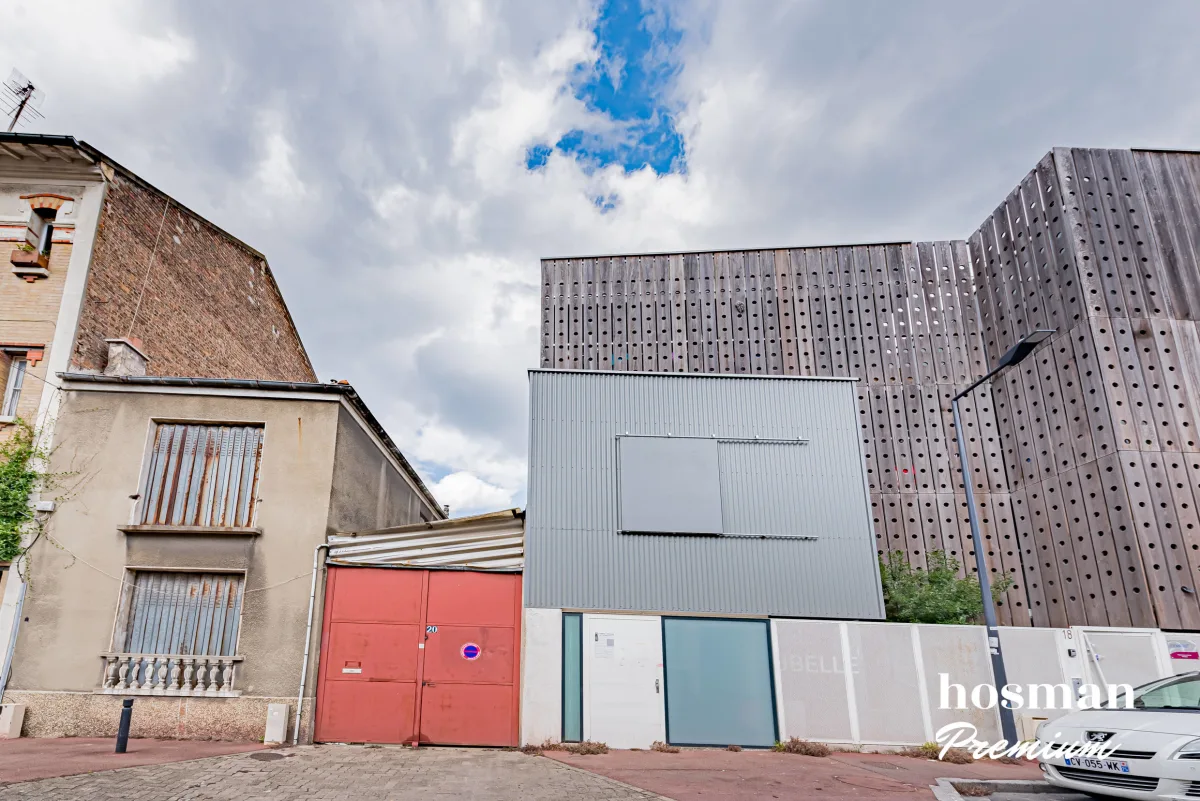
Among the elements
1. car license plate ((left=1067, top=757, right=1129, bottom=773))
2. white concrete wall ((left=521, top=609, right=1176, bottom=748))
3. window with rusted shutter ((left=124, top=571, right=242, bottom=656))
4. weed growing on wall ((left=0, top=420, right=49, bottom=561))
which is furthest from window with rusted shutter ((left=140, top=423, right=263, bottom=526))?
car license plate ((left=1067, top=757, right=1129, bottom=773))

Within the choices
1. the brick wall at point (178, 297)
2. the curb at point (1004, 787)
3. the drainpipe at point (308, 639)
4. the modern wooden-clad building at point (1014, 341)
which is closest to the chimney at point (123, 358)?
the brick wall at point (178, 297)

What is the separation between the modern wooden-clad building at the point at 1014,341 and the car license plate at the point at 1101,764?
776 centimetres

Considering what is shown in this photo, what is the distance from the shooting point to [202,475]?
11.2 metres

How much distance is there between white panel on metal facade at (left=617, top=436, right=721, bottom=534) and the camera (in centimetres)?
1189

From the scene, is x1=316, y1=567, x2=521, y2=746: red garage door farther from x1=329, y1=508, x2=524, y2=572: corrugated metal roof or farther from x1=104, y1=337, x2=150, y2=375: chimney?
x1=104, y1=337, x2=150, y2=375: chimney

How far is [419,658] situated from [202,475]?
4.73m

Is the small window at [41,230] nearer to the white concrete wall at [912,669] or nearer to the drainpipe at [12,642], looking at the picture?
the drainpipe at [12,642]

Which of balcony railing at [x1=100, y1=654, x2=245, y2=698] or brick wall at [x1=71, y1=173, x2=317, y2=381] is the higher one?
brick wall at [x1=71, y1=173, x2=317, y2=381]

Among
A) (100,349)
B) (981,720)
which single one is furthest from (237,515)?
(981,720)

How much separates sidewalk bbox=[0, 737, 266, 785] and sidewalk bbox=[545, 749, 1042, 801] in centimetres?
485

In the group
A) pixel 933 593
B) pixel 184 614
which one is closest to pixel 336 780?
pixel 184 614

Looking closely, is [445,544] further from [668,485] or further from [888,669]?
[888,669]

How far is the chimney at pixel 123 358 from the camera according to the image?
12252mm

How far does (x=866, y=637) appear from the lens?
11.2 meters
